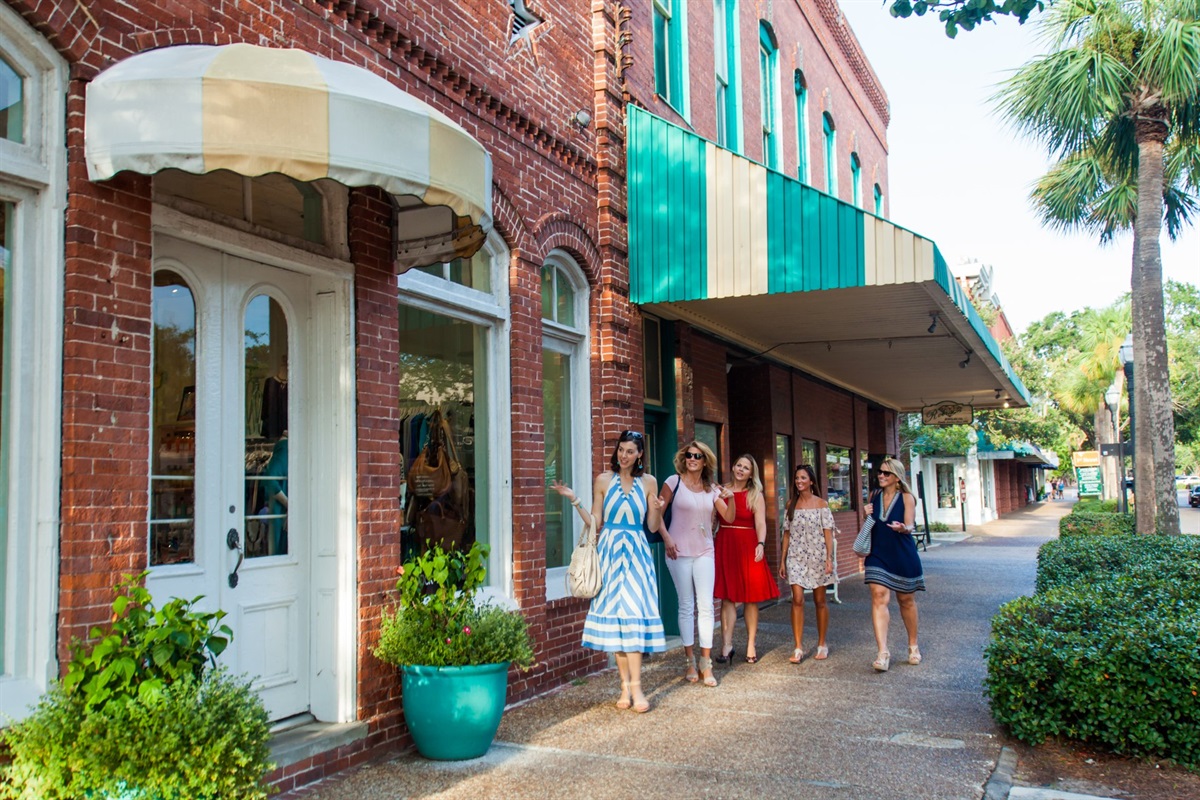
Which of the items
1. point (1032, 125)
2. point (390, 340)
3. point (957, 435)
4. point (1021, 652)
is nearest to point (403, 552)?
point (390, 340)

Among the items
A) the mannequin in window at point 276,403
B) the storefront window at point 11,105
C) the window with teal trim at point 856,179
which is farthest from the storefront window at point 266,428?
the window with teal trim at point 856,179

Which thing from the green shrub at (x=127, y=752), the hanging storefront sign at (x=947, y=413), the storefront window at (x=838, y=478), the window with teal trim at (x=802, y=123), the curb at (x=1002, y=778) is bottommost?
the curb at (x=1002, y=778)

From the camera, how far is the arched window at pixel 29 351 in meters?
4.26

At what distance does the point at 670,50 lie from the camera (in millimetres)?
11422

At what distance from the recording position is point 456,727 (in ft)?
18.8

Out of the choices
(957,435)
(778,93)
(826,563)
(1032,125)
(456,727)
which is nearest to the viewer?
(456,727)

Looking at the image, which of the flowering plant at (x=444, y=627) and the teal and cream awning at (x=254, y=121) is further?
the flowering plant at (x=444, y=627)

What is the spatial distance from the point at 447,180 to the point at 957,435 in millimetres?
28408

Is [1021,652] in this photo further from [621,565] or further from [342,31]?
[342,31]

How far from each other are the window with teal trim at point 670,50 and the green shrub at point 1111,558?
6.03m

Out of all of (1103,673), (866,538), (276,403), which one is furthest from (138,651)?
(866,538)

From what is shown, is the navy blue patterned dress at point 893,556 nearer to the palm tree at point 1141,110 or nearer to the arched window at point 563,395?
the arched window at point 563,395

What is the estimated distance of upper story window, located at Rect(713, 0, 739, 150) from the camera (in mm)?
12898

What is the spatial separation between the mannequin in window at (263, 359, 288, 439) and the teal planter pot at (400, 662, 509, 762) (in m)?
1.53
